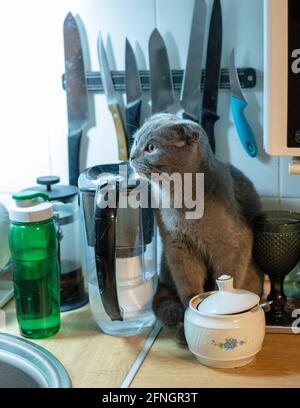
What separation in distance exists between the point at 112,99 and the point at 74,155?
0.14 meters

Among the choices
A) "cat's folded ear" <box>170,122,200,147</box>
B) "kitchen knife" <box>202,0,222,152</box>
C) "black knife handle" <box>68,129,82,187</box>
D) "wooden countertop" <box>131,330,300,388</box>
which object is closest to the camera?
"wooden countertop" <box>131,330,300,388</box>

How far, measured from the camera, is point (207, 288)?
3.97 ft

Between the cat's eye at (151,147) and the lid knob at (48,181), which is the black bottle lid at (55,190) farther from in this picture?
the cat's eye at (151,147)

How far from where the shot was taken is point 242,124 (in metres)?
1.21

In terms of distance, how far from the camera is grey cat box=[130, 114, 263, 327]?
1096 millimetres

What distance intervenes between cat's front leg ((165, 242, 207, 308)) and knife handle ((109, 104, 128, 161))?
0.24m

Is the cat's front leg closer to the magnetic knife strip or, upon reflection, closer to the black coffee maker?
the black coffee maker

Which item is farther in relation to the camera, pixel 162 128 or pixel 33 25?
pixel 33 25

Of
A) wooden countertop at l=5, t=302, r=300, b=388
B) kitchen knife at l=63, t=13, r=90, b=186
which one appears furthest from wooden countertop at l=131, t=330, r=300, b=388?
kitchen knife at l=63, t=13, r=90, b=186

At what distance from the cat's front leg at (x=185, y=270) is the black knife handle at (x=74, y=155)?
28 centimetres

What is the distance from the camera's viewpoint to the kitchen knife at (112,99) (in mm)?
1256
